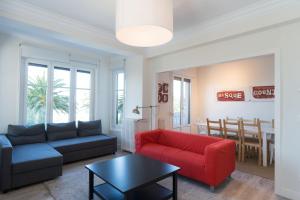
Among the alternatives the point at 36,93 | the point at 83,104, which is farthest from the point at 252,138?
the point at 36,93

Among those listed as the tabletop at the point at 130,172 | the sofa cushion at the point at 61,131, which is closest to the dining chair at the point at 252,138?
the tabletop at the point at 130,172

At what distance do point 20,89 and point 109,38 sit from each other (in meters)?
2.27

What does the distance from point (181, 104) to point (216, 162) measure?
10.2 ft

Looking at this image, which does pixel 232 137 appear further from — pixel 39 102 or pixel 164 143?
pixel 39 102

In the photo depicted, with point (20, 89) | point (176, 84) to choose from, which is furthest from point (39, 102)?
point (176, 84)

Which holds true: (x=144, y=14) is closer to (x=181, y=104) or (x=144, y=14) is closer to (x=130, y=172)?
(x=130, y=172)

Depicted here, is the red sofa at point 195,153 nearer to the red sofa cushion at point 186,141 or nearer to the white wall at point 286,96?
the red sofa cushion at point 186,141

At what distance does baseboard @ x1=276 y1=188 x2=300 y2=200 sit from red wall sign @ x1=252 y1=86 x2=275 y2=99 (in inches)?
112

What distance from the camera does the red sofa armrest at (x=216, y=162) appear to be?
2.62 meters

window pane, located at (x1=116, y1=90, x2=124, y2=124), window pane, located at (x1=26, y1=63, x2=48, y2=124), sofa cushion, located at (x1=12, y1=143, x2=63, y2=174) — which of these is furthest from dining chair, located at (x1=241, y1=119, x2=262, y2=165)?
window pane, located at (x1=26, y1=63, x2=48, y2=124)

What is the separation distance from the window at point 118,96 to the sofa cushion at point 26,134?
1.94 m

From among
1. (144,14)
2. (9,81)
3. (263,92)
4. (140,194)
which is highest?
(144,14)

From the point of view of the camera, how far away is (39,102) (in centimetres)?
428

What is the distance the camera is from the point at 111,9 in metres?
2.91
